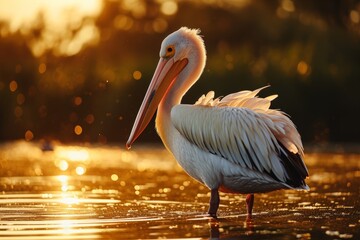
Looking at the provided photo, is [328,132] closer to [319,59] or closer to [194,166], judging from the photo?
[319,59]

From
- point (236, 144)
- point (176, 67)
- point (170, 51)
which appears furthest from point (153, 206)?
point (170, 51)

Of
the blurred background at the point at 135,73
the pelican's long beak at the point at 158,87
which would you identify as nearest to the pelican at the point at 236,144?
the pelican's long beak at the point at 158,87

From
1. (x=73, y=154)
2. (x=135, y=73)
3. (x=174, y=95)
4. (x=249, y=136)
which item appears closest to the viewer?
(x=249, y=136)

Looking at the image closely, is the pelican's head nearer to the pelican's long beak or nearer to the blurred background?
the pelican's long beak

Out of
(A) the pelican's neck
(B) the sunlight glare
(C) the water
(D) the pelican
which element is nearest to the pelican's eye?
(A) the pelican's neck

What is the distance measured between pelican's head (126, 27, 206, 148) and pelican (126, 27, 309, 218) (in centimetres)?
27

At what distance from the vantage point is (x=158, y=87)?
9227 millimetres

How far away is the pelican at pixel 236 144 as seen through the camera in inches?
328

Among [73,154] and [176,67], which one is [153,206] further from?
[73,154]

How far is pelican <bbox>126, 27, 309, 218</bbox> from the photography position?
8320 millimetres

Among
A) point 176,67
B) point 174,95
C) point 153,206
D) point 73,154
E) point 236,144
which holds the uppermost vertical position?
point 73,154

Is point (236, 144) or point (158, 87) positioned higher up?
point (158, 87)

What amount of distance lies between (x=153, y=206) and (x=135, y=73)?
14.1 m

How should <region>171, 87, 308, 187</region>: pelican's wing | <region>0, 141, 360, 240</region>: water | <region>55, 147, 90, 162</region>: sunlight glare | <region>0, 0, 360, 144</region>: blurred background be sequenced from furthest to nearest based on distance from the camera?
<region>0, 0, 360, 144</region>: blurred background < <region>55, 147, 90, 162</region>: sunlight glare < <region>171, 87, 308, 187</region>: pelican's wing < <region>0, 141, 360, 240</region>: water
